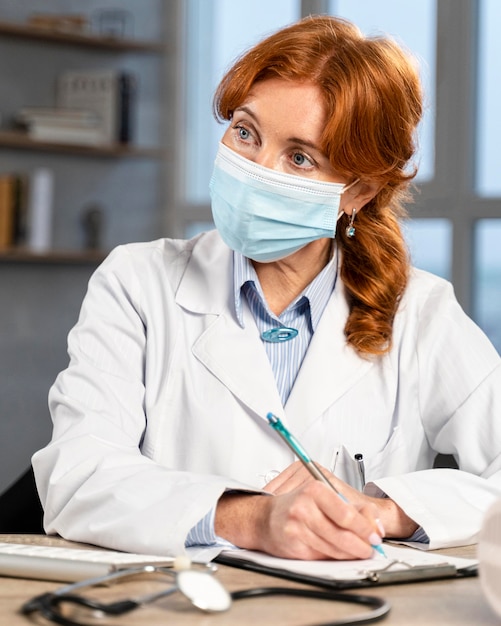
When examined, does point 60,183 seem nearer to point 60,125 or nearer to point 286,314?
point 60,125

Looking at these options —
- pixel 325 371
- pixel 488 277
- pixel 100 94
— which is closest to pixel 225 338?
pixel 325 371

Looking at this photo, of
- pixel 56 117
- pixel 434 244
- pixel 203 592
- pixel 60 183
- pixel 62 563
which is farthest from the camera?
pixel 60 183

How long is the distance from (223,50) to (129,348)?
126 inches

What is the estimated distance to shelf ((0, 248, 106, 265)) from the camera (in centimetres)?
408

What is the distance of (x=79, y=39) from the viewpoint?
430 centimetres

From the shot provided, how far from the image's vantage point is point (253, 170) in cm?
166

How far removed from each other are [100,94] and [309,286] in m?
2.81

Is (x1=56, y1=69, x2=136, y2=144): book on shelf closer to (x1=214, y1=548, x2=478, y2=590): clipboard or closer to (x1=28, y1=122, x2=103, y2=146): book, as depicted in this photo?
(x1=28, y1=122, x2=103, y2=146): book

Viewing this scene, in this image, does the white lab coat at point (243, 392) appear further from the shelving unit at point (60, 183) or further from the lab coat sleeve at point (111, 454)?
the shelving unit at point (60, 183)

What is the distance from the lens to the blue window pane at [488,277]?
3766 millimetres

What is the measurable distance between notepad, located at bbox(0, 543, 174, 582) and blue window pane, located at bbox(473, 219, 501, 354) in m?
2.83

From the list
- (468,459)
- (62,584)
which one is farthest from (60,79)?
(62,584)

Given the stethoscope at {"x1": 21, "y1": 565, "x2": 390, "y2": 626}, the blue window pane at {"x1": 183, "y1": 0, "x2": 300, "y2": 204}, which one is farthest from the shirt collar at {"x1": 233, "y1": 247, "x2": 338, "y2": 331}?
the blue window pane at {"x1": 183, "y1": 0, "x2": 300, "y2": 204}

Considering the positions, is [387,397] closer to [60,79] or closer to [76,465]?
[76,465]
